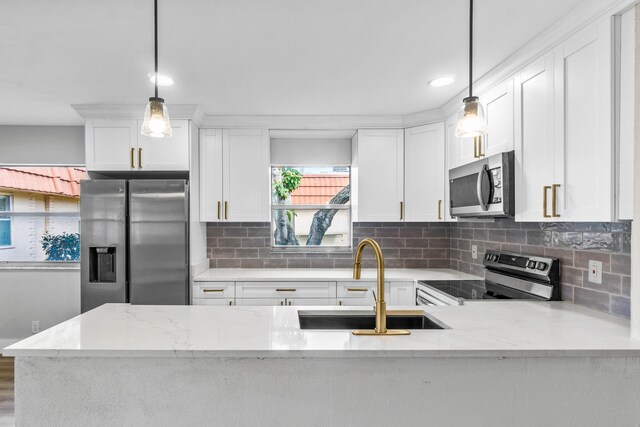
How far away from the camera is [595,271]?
194cm

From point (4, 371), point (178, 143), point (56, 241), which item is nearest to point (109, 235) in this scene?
point (178, 143)

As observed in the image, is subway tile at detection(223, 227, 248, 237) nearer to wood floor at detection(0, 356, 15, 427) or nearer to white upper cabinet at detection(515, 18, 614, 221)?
wood floor at detection(0, 356, 15, 427)

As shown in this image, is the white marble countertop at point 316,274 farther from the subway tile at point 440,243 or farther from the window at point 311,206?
the window at point 311,206

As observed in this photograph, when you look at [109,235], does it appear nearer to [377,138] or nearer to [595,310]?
[377,138]

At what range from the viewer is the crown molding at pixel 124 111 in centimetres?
315

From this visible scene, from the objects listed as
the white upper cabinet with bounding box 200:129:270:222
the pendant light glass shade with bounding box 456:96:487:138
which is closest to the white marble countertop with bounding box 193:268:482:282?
the white upper cabinet with bounding box 200:129:270:222

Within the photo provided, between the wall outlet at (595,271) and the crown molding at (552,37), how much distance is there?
1118 mm

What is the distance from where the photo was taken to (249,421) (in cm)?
134

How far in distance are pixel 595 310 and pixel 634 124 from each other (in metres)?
0.99

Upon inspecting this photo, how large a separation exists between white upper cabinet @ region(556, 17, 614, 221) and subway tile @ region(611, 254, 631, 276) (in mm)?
298

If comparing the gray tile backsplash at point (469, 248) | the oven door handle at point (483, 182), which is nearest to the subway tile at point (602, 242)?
the gray tile backsplash at point (469, 248)

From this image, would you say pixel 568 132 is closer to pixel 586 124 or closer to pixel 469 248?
pixel 586 124

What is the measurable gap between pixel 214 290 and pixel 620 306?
2.71 metres

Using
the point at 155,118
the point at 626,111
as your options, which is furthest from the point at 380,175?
the point at 155,118
